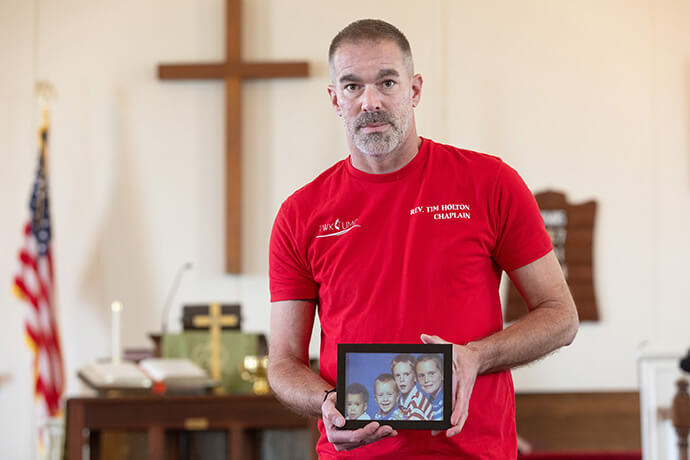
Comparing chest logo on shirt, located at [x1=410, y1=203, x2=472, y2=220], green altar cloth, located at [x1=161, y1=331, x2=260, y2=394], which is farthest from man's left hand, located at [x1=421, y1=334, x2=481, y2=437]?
green altar cloth, located at [x1=161, y1=331, x2=260, y2=394]

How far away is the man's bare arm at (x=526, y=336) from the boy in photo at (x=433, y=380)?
29 mm

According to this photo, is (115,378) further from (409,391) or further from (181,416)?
(409,391)

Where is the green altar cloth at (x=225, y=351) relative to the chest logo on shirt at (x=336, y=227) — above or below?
below

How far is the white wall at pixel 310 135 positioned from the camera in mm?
6605

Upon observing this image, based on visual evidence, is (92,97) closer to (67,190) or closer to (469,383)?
(67,190)

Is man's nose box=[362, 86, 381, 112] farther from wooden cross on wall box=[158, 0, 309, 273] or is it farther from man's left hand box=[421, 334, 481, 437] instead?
wooden cross on wall box=[158, 0, 309, 273]

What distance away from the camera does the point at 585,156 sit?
6.62 meters

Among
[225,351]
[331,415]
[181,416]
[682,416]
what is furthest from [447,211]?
[225,351]

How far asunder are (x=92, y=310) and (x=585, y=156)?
11.9 feet

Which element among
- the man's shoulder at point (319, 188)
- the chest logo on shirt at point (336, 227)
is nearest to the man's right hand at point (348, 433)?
the chest logo on shirt at point (336, 227)

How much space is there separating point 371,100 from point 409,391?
578mm

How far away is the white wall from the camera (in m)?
6.61

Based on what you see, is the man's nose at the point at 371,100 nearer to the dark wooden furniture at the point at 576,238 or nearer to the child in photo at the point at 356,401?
the child in photo at the point at 356,401

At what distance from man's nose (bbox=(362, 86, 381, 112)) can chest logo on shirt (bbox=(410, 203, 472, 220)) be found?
0.22 meters
